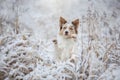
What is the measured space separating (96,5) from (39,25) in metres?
0.77

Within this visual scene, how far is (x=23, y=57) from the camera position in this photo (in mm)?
2947

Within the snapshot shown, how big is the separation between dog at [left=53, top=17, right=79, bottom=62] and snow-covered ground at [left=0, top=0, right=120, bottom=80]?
73 mm

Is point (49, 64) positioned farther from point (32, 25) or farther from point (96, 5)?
point (96, 5)

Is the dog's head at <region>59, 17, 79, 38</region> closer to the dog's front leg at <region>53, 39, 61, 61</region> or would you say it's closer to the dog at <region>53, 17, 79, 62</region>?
the dog at <region>53, 17, 79, 62</region>

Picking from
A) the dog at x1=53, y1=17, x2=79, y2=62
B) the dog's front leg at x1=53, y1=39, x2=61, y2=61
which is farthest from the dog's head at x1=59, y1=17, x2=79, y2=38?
the dog's front leg at x1=53, y1=39, x2=61, y2=61

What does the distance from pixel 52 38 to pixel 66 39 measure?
0.35 meters

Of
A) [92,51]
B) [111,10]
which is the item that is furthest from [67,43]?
[111,10]

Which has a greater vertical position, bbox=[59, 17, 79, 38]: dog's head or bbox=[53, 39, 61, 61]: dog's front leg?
bbox=[59, 17, 79, 38]: dog's head

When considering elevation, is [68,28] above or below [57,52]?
above

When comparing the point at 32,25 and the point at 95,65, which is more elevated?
the point at 32,25

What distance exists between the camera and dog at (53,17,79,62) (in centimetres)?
346

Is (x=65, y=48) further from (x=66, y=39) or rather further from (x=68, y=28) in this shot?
(x=68, y=28)

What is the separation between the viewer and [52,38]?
383 cm

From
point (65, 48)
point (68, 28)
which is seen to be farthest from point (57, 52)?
point (68, 28)
